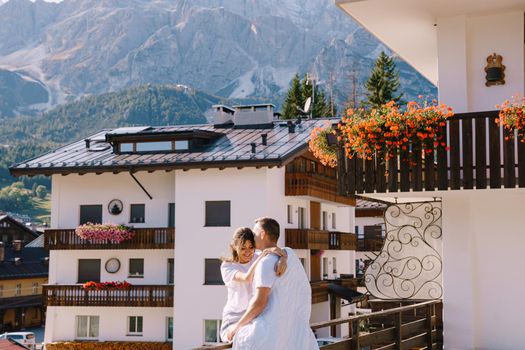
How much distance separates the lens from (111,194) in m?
39.8

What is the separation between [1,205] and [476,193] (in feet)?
517

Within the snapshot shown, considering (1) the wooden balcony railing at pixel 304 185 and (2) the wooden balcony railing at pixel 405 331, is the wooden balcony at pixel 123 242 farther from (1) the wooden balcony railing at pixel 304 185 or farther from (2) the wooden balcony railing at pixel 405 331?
(2) the wooden balcony railing at pixel 405 331

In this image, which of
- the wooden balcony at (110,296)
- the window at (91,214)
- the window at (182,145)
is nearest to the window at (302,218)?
the window at (182,145)

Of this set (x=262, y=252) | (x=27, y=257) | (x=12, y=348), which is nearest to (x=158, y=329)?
(x=12, y=348)

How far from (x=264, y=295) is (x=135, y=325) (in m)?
33.2

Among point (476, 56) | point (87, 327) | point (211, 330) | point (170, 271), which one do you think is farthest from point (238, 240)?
point (87, 327)

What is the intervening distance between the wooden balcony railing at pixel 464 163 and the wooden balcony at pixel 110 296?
2581cm

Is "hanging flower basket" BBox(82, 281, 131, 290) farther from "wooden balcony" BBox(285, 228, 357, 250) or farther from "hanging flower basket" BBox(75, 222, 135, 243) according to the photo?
"wooden balcony" BBox(285, 228, 357, 250)

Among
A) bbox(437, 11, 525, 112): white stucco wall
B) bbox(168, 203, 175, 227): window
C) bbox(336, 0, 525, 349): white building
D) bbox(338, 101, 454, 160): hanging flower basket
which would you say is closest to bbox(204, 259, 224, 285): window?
bbox(168, 203, 175, 227): window

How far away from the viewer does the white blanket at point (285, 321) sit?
6250 millimetres

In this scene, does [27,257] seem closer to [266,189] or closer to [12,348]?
[12,348]

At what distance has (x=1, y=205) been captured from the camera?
527 feet

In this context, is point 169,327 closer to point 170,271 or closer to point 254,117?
point 170,271

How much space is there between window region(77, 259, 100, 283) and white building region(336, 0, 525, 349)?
28933 millimetres
